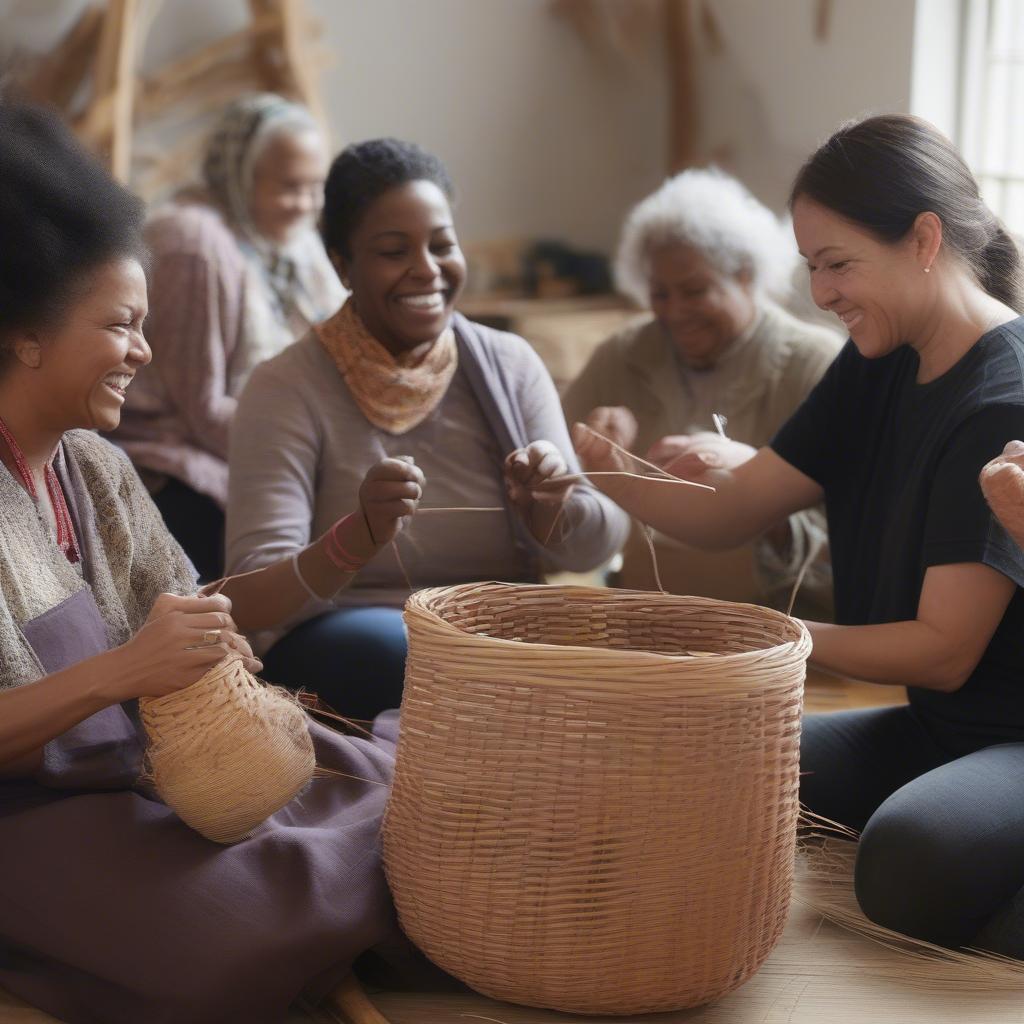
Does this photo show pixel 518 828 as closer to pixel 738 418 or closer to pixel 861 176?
pixel 861 176

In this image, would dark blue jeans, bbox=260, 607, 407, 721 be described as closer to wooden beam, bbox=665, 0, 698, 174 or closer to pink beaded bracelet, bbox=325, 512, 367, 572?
pink beaded bracelet, bbox=325, 512, 367, 572

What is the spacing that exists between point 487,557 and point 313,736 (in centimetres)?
56

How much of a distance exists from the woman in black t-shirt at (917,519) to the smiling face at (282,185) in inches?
66.5

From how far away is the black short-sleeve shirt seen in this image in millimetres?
1892

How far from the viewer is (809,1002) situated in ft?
5.83

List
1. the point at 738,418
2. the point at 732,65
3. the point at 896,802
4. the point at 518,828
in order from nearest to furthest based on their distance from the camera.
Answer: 1. the point at 518,828
2. the point at 896,802
3. the point at 738,418
4. the point at 732,65

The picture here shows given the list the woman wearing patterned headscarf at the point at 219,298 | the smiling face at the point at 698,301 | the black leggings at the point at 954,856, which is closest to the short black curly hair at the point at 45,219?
the black leggings at the point at 954,856

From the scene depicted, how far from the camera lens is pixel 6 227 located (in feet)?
5.60

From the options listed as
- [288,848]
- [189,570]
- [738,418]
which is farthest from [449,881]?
[738,418]

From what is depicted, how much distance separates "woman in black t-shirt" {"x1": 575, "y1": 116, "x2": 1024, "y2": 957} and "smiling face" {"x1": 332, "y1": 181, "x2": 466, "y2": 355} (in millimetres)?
339

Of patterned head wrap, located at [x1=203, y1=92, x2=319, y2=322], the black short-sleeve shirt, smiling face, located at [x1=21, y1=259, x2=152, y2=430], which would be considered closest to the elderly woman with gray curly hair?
the black short-sleeve shirt

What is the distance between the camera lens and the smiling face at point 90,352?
1.75 metres

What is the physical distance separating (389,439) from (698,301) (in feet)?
2.90

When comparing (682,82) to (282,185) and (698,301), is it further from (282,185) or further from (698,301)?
(698,301)
